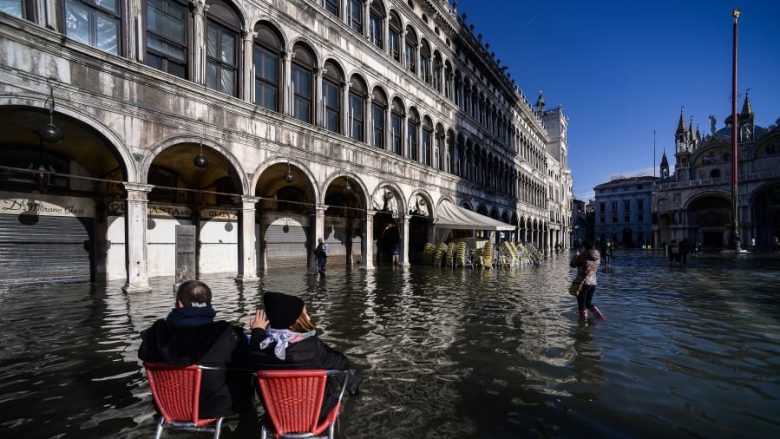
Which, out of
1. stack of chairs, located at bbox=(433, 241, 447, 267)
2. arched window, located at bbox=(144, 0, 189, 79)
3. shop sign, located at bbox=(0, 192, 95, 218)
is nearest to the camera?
shop sign, located at bbox=(0, 192, 95, 218)

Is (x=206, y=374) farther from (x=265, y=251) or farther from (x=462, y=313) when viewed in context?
(x=265, y=251)

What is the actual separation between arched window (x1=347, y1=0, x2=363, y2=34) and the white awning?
10468mm

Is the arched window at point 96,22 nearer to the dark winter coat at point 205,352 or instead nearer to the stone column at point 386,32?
the dark winter coat at point 205,352

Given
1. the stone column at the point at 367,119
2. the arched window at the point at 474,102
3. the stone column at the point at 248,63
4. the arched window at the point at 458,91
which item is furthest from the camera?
the arched window at the point at 474,102

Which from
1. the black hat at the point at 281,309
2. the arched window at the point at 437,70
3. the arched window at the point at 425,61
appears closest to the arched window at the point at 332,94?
the arched window at the point at 425,61

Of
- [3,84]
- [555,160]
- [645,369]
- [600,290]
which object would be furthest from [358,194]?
[555,160]

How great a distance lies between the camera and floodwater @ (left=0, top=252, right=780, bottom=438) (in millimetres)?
3430

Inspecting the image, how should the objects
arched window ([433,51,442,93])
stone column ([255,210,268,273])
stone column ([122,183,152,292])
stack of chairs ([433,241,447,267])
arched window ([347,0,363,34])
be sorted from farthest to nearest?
arched window ([433,51,442,93]) → stack of chairs ([433,241,447,267]) → arched window ([347,0,363,34]) → stone column ([255,210,268,273]) → stone column ([122,183,152,292])

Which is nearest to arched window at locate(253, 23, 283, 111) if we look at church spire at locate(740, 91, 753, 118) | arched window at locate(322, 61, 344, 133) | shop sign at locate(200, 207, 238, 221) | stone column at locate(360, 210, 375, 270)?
arched window at locate(322, 61, 344, 133)

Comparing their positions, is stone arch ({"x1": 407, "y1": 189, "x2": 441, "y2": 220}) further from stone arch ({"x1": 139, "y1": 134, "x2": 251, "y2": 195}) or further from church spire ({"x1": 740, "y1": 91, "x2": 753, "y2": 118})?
church spire ({"x1": 740, "y1": 91, "x2": 753, "y2": 118})

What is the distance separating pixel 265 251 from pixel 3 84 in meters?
9.75

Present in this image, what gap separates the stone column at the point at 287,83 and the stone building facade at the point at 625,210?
83186mm

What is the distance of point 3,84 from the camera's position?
25.8ft

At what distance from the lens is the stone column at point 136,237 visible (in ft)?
32.0
